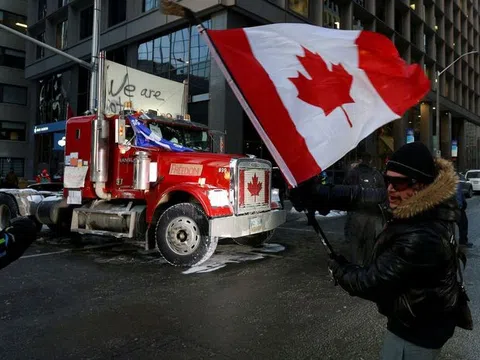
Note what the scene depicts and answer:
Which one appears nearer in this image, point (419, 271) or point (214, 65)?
point (419, 271)

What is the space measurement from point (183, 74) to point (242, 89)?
66.8ft

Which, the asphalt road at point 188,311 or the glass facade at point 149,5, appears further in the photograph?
the glass facade at point 149,5

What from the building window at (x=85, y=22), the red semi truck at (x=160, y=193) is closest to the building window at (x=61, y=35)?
the building window at (x=85, y=22)

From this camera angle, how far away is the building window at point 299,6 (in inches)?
926

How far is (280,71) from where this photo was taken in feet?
9.23

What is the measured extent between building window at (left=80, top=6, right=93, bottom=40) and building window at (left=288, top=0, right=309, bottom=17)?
49.5 ft

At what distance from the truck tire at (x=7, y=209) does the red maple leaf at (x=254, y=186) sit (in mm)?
6002

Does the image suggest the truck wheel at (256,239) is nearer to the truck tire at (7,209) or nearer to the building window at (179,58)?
the truck tire at (7,209)

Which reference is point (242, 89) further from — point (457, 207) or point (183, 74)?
point (183, 74)

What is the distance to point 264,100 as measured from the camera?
8.82ft

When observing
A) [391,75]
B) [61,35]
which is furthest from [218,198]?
[61,35]

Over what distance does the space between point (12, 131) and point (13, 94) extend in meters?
3.59

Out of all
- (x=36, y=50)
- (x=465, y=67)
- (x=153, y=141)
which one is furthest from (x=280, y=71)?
(x=465, y=67)

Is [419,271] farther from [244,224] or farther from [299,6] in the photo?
[299,6]
